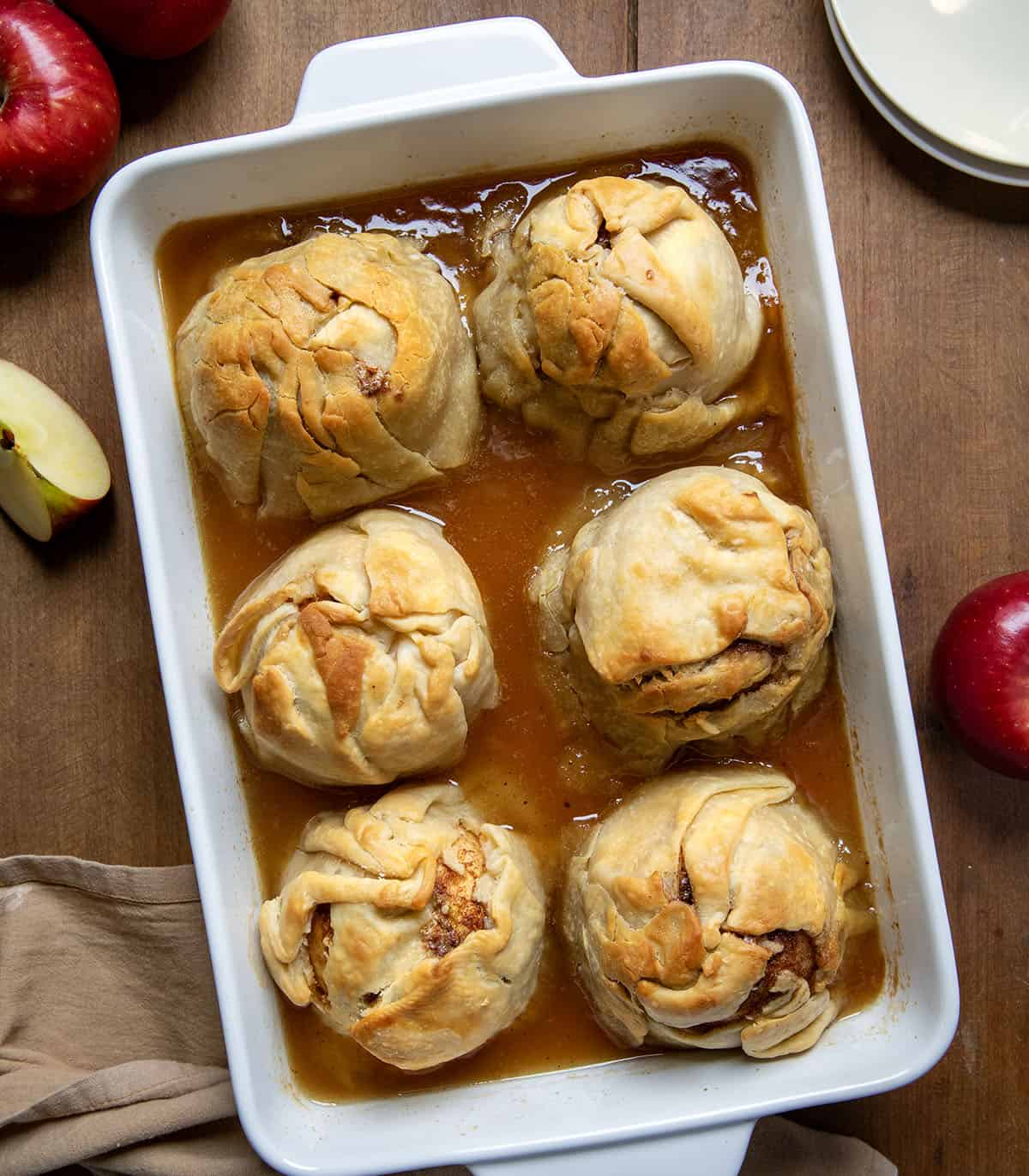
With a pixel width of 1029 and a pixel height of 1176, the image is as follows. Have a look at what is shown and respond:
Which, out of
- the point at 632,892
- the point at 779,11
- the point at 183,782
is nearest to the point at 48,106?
the point at 183,782

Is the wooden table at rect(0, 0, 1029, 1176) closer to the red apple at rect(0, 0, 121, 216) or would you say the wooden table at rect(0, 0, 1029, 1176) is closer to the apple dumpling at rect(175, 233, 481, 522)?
the red apple at rect(0, 0, 121, 216)

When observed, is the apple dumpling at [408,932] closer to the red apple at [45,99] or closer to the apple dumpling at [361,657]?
the apple dumpling at [361,657]

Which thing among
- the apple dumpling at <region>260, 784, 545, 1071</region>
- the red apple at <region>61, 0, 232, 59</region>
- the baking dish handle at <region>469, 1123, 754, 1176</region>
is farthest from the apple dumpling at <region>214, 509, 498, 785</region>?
the red apple at <region>61, 0, 232, 59</region>

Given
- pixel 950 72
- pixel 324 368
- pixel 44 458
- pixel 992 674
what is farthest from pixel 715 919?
pixel 950 72

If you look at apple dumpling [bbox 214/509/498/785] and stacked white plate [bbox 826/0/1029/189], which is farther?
stacked white plate [bbox 826/0/1029/189]

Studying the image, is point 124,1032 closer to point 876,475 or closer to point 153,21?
point 876,475

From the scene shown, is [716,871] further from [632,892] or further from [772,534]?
[772,534]

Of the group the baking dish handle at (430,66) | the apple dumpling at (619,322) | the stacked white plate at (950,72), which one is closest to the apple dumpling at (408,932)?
the apple dumpling at (619,322)
